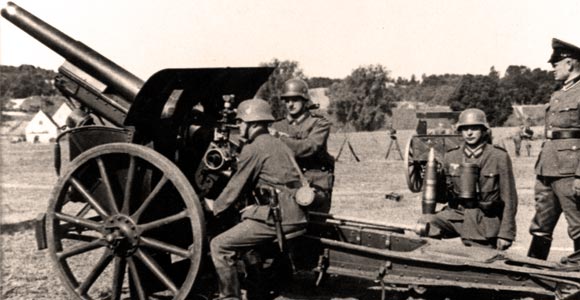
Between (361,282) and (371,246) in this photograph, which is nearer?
(371,246)

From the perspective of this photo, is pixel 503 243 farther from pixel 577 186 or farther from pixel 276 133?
pixel 276 133

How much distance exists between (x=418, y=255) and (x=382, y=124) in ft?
222

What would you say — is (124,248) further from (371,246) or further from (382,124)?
(382,124)

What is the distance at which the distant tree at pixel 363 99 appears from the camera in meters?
71.9

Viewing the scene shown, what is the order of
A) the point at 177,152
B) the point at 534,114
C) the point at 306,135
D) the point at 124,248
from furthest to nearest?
the point at 534,114 < the point at 306,135 < the point at 177,152 < the point at 124,248

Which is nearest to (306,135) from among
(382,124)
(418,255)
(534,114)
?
(418,255)

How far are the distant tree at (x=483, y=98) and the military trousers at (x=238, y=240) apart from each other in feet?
158

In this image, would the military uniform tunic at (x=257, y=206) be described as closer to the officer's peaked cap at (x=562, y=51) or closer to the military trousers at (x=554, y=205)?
the military trousers at (x=554, y=205)

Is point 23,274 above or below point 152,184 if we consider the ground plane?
below

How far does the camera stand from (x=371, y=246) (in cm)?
504

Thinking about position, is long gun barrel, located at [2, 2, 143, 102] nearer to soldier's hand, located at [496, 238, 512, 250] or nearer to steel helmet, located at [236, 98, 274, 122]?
steel helmet, located at [236, 98, 274, 122]

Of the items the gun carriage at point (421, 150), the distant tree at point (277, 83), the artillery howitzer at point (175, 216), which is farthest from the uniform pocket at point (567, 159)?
the distant tree at point (277, 83)

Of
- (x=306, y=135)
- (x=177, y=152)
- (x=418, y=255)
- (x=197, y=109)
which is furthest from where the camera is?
(x=306, y=135)

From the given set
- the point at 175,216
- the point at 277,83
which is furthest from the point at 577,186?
the point at 277,83
